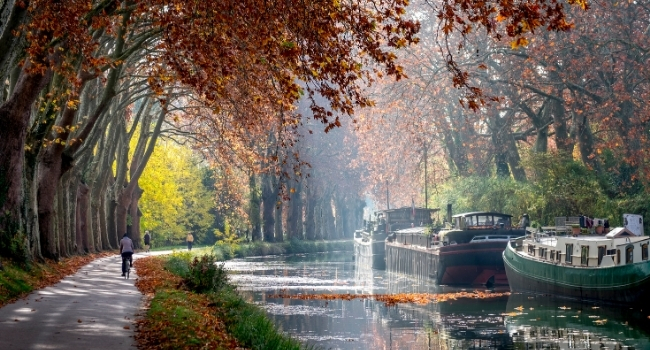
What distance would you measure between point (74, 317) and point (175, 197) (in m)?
59.9

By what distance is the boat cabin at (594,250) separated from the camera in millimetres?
32750

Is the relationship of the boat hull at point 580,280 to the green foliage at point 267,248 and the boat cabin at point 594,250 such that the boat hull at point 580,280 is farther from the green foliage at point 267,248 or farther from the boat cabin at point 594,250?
the green foliage at point 267,248

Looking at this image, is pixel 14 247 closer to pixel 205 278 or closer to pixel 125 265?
pixel 205 278

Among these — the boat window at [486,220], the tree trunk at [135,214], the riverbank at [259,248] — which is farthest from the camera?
the riverbank at [259,248]

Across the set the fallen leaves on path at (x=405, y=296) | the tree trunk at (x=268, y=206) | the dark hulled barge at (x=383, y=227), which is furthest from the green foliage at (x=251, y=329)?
the tree trunk at (x=268, y=206)

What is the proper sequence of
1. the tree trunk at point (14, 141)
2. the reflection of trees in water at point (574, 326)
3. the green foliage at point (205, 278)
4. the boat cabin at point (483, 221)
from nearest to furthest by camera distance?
the reflection of trees in water at point (574, 326) < the tree trunk at point (14, 141) < the green foliage at point (205, 278) < the boat cabin at point (483, 221)

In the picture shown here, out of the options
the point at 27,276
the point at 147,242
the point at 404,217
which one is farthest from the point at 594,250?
the point at 147,242

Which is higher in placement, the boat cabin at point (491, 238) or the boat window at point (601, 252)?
the boat cabin at point (491, 238)

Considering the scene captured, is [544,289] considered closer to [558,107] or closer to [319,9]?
[558,107]

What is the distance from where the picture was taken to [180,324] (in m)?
15.8

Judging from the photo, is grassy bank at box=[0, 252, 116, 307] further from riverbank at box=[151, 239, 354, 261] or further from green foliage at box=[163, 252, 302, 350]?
riverbank at box=[151, 239, 354, 261]

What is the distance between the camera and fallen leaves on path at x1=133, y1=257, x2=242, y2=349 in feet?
46.0

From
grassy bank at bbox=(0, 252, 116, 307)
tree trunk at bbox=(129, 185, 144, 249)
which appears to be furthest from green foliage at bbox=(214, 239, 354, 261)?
grassy bank at bbox=(0, 252, 116, 307)

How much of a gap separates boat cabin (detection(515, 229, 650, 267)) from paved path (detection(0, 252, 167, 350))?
17789 mm
